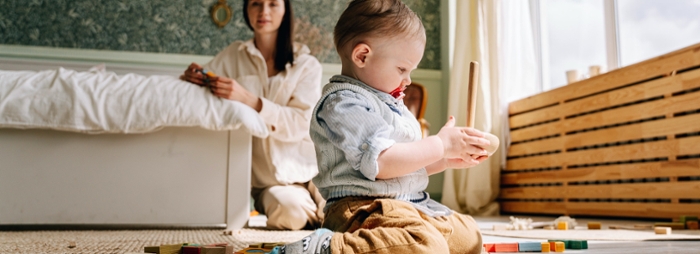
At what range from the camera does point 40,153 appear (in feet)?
5.92

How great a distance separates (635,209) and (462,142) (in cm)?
179

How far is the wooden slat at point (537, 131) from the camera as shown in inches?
112

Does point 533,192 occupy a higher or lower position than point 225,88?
lower

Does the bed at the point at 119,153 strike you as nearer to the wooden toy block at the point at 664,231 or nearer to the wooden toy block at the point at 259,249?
the wooden toy block at the point at 259,249

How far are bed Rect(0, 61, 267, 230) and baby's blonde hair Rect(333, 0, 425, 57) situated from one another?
3.18 ft

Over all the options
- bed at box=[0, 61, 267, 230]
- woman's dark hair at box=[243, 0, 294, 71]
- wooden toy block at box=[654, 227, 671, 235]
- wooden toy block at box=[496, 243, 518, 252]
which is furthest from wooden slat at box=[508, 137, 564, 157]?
wooden toy block at box=[496, 243, 518, 252]

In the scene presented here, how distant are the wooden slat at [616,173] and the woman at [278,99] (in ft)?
4.05

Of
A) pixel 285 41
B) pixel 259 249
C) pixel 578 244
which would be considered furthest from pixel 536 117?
pixel 259 249

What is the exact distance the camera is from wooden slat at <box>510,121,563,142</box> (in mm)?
2857

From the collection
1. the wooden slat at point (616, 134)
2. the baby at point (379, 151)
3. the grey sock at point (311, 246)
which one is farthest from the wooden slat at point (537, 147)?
the grey sock at point (311, 246)

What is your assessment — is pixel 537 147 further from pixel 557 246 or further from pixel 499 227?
pixel 557 246

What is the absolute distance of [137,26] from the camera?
11.9 feet

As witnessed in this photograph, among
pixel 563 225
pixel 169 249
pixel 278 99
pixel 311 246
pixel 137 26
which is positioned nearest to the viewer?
pixel 311 246

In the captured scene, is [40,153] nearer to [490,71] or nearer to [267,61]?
[267,61]
